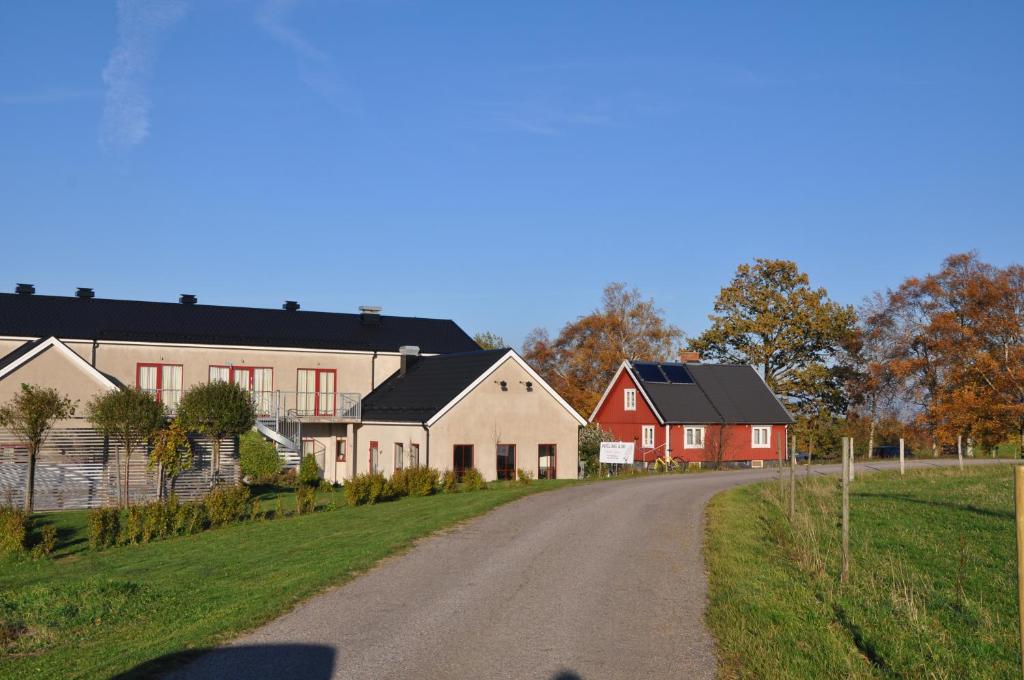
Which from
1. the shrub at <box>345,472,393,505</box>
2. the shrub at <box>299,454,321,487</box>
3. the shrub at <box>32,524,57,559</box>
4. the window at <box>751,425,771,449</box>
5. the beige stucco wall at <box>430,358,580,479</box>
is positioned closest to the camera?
the shrub at <box>32,524,57,559</box>

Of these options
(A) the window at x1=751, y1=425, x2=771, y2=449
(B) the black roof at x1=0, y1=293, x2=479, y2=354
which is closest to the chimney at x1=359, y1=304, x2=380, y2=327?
(B) the black roof at x1=0, y1=293, x2=479, y2=354

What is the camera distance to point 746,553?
48.2ft

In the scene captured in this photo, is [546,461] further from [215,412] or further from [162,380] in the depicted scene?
[162,380]

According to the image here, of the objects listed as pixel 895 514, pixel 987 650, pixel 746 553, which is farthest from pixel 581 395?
pixel 987 650

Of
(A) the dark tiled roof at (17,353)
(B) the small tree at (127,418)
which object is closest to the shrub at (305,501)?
(B) the small tree at (127,418)

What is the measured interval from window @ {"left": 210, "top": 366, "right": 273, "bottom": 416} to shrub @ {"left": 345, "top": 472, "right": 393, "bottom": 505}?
13.8 m

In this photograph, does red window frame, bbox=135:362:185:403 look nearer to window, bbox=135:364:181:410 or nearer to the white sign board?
window, bbox=135:364:181:410

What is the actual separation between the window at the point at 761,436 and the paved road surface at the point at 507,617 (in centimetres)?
3308

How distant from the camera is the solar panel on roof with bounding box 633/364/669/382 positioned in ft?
163

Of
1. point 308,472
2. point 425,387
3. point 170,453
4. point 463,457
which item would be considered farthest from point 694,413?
point 170,453

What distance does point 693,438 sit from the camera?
4756 centimetres

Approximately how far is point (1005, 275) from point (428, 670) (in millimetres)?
51002

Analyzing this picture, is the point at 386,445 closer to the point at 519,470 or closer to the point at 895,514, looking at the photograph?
the point at 519,470

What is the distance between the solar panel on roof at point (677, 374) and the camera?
165 feet
